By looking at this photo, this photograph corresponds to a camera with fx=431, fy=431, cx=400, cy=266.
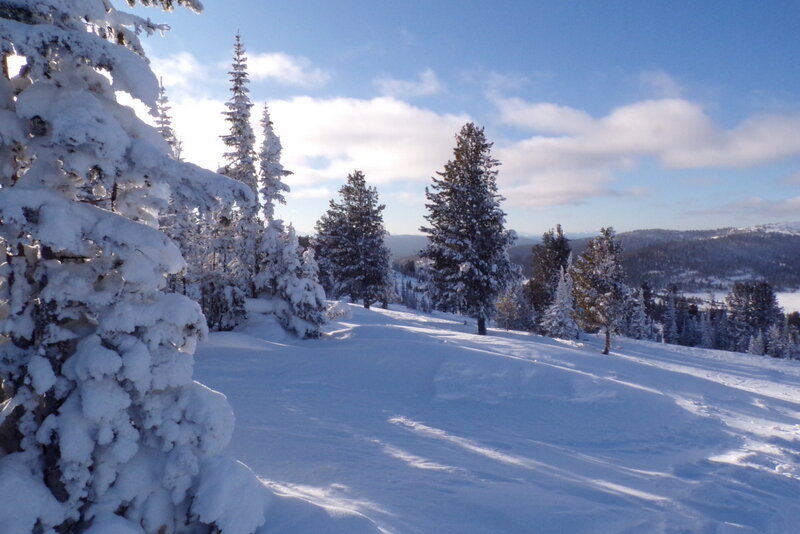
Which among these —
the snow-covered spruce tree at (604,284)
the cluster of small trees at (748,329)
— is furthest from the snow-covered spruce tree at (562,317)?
the cluster of small trees at (748,329)

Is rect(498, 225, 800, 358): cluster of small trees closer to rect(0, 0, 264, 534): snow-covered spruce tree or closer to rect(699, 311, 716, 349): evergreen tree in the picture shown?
rect(699, 311, 716, 349): evergreen tree

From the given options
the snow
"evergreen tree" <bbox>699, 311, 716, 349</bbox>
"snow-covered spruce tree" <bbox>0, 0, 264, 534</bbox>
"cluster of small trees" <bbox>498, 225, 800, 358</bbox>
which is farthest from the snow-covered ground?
the snow

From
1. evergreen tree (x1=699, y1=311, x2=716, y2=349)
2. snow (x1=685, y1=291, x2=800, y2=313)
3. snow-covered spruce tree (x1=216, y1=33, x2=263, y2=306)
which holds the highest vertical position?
snow-covered spruce tree (x1=216, y1=33, x2=263, y2=306)

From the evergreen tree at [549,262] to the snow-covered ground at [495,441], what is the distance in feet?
96.3

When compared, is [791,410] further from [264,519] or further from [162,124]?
[162,124]

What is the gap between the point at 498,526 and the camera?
18.3ft

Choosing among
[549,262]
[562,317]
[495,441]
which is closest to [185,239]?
[495,441]

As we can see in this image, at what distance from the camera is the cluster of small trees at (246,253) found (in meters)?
19.9

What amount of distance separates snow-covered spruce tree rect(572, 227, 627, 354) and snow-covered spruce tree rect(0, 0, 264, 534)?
1086 inches

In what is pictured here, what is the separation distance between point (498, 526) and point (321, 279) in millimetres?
42436

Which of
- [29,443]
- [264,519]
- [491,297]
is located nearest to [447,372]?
[264,519]

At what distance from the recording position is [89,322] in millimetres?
4320

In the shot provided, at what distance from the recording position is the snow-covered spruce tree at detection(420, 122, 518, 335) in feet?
79.8

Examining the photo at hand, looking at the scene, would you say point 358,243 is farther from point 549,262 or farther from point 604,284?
point 549,262
